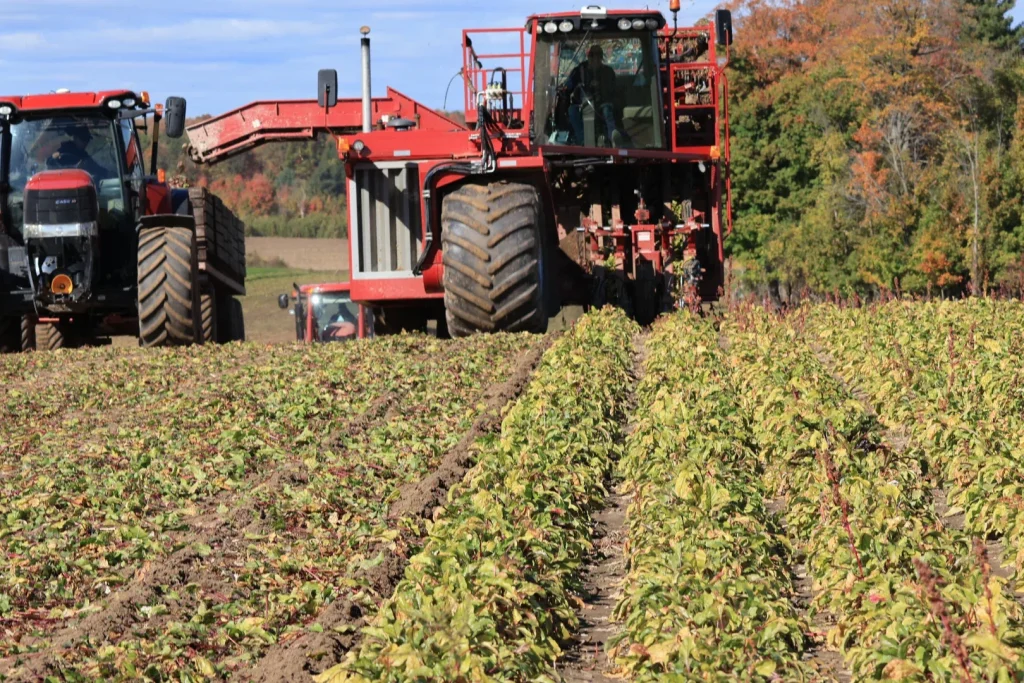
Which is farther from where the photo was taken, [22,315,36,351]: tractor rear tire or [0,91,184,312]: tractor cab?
[22,315,36,351]: tractor rear tire

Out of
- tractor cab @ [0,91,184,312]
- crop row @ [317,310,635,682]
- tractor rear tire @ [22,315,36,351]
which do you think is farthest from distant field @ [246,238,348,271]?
crop row @ [317,310,635,682]

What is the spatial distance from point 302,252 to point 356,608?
2319 inches

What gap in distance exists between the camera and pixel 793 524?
22.8 feet

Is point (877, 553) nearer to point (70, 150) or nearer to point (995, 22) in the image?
point (70, 150)

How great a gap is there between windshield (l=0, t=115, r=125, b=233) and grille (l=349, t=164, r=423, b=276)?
106 inches


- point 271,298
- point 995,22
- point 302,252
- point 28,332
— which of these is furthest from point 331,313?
point 995,22

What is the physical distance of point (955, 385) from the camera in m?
9.91

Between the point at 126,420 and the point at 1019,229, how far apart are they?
3129 cm

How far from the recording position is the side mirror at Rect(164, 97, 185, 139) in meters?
14.6

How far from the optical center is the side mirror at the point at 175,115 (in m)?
14.6

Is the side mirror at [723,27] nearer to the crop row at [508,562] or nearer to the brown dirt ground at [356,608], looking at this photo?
the crop row at [508,562]

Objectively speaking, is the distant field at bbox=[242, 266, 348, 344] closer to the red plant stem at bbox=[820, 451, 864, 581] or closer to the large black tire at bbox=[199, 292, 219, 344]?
the large black tire at bbox=[199, 292, 219, 344]

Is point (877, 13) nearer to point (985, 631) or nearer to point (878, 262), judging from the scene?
point (878, 262)

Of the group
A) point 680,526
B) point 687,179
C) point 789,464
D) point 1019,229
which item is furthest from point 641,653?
point 1019,229
